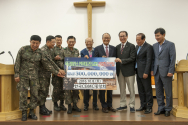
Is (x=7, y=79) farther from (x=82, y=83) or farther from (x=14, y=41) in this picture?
(x=14, y=41)

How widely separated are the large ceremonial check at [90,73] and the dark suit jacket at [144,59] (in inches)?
20.2

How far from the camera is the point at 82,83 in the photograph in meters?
3.18

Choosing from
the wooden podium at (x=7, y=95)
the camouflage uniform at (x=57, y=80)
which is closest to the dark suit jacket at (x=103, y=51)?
the camouflage uniform at (x=57, y=80)

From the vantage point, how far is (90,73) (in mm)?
3191

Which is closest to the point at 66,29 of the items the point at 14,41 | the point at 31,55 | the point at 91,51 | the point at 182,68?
the point at 14,41

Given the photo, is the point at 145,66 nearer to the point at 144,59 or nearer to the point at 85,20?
the point at 144,59

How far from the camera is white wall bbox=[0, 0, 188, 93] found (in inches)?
222

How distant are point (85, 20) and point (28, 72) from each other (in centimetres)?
344

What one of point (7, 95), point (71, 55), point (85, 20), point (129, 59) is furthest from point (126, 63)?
point (85, 20)

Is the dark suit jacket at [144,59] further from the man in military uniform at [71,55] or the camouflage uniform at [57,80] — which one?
the camouflage uniform at [57,80]

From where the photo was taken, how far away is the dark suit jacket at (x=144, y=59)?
3.21 meters

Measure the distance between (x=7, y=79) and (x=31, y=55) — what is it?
23.0 inches

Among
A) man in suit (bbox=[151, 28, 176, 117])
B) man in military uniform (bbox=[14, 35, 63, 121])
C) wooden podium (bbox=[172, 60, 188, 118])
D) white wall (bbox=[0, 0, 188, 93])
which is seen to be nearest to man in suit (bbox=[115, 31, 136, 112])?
man in suit (bbox=[151, 28, 176, 117])

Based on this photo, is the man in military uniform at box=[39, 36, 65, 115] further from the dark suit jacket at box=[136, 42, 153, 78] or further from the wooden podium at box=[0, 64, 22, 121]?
the dark suit jacket at box=[136, 42, 153, 78]
